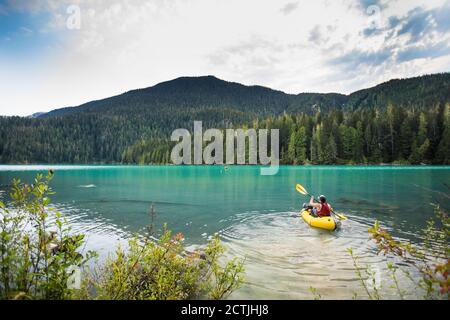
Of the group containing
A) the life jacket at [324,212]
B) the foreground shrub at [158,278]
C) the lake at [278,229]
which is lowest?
the lake at [278,229]

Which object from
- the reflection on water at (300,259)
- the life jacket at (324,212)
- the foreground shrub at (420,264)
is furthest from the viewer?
the life jacket at (324,212)

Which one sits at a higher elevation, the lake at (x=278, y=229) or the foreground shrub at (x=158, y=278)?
the foreground shrub at (x=158, y=278)

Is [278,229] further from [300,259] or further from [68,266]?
[68,266]

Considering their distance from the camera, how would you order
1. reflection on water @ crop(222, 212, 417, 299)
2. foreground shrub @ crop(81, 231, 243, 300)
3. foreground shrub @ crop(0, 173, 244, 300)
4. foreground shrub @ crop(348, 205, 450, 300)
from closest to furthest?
foreground shrub @ crop(348, 205, 450, 300)
foreground shrub @ crop(0, 173, 244, 300)
foreground shrub @ crop(81, 231, 243, 300)
reflection on water @ crop(222, 212, 417, 299)

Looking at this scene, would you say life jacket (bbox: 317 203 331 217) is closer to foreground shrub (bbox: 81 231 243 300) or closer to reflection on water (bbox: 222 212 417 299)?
reflection on water (bbox: 222 212 417 299)

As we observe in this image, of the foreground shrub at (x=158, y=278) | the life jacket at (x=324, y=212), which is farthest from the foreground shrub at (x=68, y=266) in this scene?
→ the life jacket at (x=324, y=212)

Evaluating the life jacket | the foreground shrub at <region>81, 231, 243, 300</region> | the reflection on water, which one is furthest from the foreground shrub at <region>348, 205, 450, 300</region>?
the life jacket

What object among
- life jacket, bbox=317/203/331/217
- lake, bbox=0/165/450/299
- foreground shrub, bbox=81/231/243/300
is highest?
foreground shrub, bbox=81/231/243/300

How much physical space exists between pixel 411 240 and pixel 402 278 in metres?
5.44

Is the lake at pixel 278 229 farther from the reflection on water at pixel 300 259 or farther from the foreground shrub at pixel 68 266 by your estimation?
the foreground shrub at pixel 68 266

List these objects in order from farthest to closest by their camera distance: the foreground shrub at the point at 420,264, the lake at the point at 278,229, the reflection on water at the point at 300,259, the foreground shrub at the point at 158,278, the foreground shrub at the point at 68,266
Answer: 1. the lake at the point at 278,229
2. the reflection on water at the point at 300,259
3. the foreground shrub at the point at 158,278
4. the foreground shrub at the point at 68,266
5. the foreground shrub at the point at 420,264

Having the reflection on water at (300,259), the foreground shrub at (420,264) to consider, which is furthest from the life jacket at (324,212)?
the foreground shrub at (420,264)

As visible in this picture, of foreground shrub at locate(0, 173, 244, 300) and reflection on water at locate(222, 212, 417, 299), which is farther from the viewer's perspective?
reflection on water at locate(222, 212, 417, 299)

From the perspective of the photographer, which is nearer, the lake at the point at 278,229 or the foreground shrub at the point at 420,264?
the foreground shrub at the point at 420,264
